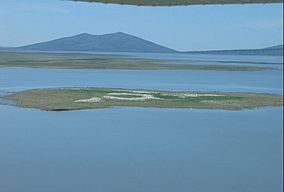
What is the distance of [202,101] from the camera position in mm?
20547

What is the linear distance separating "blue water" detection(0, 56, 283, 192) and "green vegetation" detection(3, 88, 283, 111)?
0.94 metres

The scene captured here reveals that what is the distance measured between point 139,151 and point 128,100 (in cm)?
855

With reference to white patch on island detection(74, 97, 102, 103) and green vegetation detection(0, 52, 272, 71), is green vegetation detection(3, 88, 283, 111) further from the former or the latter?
green vegetation detection(0, 52, 272, 71)

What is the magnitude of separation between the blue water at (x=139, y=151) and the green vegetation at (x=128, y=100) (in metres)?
0.94

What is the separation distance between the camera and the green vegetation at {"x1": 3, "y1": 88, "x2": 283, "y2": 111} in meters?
18.9

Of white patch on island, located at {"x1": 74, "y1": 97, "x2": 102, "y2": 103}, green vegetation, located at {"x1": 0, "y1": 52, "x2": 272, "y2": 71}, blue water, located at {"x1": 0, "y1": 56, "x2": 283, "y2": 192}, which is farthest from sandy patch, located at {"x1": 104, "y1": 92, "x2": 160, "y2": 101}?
green vegetation, located at {"x1": 0, "y1": 52, "x2": 272, "y2": 71}

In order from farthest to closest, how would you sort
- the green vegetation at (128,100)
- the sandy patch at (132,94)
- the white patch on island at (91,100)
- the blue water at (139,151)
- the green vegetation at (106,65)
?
Answer: the green vegetation at (106,65) < the sandy patch at (132,94) < the white patch on island at (91,100) < the green vegetation at (128,100) < the blue water at (139,151)

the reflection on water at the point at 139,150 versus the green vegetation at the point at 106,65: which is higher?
the reflection on water at the point at 139,150

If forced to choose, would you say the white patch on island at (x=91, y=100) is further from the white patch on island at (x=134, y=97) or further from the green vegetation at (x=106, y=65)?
the green vegetation at (x=106, y=65)

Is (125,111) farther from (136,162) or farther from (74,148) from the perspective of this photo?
(136,162)

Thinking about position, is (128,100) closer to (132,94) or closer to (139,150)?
(132,94)

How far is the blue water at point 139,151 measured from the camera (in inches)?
373

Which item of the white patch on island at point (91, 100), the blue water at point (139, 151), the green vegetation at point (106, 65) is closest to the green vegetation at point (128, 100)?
the white patch on island at point (91, 100)

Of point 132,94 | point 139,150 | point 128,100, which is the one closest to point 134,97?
point 128,100
